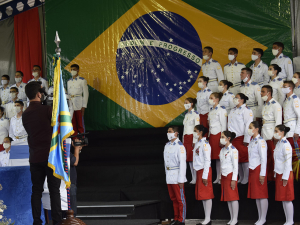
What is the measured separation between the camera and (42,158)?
12.2 ft

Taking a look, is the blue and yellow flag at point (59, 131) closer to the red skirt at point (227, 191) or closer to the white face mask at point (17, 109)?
the red skirt at point (227, 191)

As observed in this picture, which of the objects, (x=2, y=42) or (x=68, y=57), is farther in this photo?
(x=2, y=42)

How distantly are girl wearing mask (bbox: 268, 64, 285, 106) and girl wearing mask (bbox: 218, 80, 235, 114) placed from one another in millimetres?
696

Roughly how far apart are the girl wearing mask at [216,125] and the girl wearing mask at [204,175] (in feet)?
1.66

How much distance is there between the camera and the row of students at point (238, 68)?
23.4ft

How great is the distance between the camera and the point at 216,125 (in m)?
6.75

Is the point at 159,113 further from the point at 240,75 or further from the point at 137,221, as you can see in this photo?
the point at 137,221

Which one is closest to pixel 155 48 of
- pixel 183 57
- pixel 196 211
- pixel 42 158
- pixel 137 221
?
pixel 183 57

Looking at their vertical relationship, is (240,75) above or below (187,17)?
below

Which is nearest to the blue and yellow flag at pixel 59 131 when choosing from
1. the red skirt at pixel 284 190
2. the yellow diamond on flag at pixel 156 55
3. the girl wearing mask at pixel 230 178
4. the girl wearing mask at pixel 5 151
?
the girl wearing mask at pixel 230 178

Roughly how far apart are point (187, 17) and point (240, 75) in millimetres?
1921

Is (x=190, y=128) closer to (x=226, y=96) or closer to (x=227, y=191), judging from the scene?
(x=226, y=96)

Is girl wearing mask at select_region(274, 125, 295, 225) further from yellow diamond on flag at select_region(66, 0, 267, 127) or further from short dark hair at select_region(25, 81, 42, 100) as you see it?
short dark hair at select_region(25, 81, 42, 100)

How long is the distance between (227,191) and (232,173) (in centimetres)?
27
